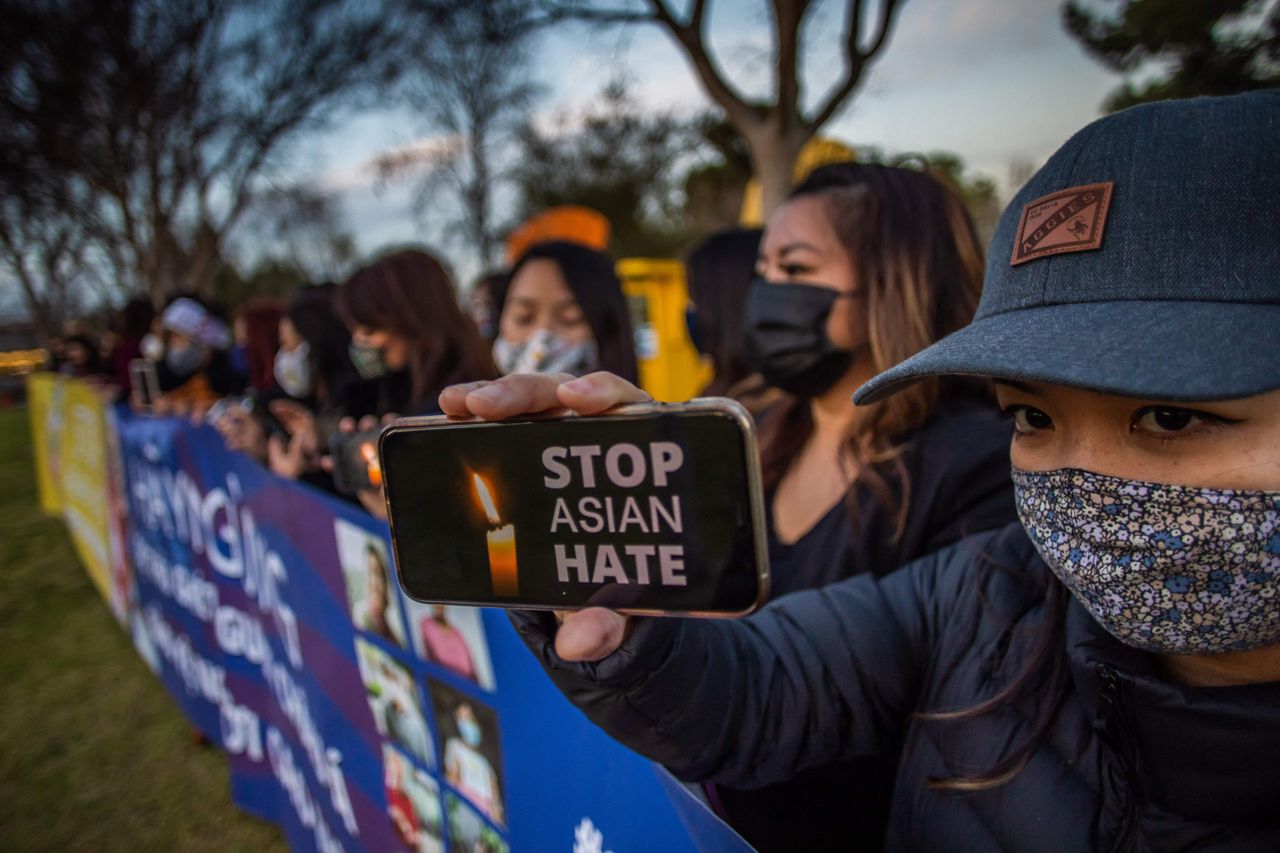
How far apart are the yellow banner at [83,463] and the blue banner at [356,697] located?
1.71m

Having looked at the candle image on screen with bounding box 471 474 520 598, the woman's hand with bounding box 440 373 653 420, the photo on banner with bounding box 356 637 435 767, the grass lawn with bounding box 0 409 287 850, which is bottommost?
the grass lawn with bounding box 0 409 287 850

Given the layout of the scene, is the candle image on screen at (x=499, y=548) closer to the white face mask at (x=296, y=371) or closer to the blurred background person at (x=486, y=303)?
the white face mask at (x=296, y=371)

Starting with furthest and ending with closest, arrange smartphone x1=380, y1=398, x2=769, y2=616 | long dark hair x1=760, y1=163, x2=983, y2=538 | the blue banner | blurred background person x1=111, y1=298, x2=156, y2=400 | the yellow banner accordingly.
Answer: blurred background person x1=111, y1=298, x2=156, y2=400 < the yellow banner < long dark hair x1=760, y1=163, x2=983, y2=538 < the blue banner < smartphone x1=380, y1=398, x2=769, y2=616

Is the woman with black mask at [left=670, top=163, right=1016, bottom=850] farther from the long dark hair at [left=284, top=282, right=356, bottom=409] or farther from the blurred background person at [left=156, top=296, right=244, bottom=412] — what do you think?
the blurred background person at [left=156, top=296, right=244, bottom=412]

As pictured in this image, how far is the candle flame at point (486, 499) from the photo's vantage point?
761 millimetres

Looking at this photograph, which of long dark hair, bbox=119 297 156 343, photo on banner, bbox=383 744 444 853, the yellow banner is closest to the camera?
photo on banner, bbox=383 744 444 853

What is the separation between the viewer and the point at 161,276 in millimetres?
14047

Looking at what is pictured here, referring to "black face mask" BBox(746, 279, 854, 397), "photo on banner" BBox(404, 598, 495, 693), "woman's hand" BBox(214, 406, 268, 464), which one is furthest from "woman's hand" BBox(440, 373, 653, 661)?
"woman's hand" BBox(214, 406, 268, 464)

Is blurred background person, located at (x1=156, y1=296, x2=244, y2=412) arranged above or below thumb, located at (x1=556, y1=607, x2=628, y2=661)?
above

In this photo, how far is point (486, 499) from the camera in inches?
30.0

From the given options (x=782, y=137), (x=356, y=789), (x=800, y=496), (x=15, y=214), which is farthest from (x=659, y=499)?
(x=15, y=214)

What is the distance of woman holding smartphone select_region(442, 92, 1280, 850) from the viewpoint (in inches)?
28.8

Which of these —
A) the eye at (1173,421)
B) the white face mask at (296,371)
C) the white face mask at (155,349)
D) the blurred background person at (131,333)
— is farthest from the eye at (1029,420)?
the blurred background person at (131,333)

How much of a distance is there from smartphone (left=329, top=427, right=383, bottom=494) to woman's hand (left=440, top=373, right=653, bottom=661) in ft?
3.51
